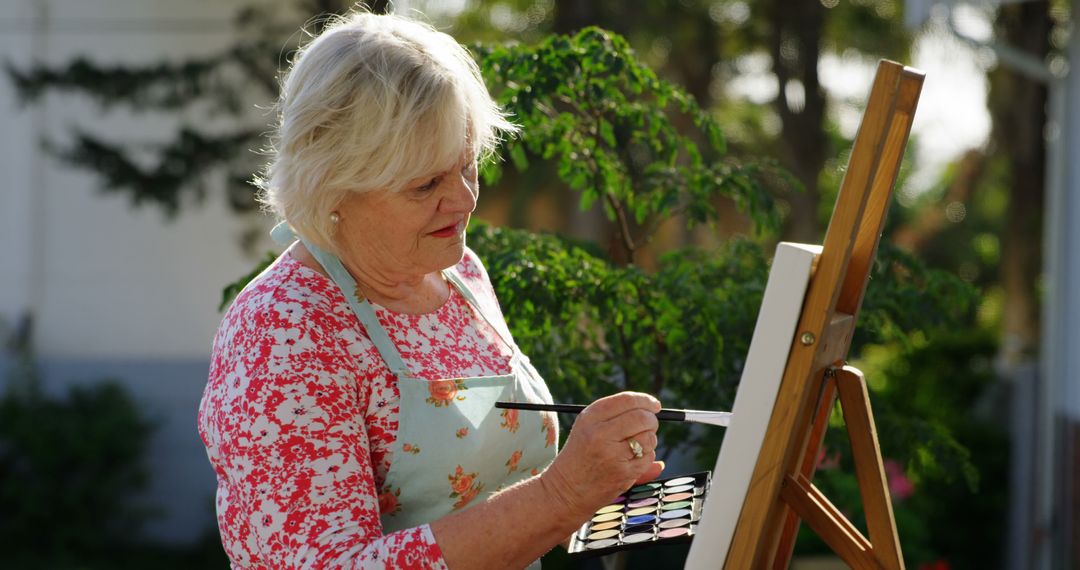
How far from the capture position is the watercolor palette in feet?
6.21

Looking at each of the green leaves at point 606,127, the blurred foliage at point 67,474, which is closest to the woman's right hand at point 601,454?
the green leaves at point 606,127

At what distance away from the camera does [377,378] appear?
5.91 ft

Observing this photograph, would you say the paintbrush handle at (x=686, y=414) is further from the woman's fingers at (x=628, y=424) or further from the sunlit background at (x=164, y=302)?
the sunlit background at (x=164, y=302)

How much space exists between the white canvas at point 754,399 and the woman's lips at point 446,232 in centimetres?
54

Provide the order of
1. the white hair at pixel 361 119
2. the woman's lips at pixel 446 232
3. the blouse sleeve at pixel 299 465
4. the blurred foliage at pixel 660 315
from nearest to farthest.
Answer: the blouse sleeve at pixel 299 465
the white hair at pixel 361 119
the woman's lips at pixel 446 232
the blurred foliage at pixel 660 315

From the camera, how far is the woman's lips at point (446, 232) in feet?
6.19

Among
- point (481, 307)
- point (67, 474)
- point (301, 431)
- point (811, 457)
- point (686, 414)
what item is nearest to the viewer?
point (301, 431)

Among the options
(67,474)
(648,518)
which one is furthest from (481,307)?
(67,474)

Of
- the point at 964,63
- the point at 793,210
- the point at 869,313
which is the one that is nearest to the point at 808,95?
the point at 793,210

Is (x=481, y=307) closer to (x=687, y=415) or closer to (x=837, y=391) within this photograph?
(x=687, y=415)

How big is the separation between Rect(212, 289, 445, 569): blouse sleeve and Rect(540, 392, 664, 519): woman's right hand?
0.62ft

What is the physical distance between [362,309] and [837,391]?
70 cm

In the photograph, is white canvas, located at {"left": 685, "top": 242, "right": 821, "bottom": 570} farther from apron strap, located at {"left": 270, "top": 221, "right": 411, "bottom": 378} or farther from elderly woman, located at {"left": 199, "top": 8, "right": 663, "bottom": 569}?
apron strap, located at {"left": 270, "top": 221, "right": 411, "bottom": 378}

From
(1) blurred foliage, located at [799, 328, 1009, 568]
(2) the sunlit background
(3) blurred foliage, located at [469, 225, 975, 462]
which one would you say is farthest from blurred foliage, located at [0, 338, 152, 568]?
(3) blurred foliage, located at [469, 225, 975, 462]
